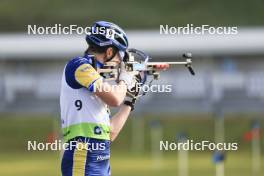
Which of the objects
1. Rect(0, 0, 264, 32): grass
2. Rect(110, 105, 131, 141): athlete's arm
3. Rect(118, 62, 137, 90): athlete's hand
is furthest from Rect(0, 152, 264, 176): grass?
Rect(0, 0, 264, 32): grass

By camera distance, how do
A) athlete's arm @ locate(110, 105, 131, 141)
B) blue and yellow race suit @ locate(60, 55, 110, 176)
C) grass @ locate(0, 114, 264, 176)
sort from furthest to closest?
1. grass @ locate(0, 114, 264, 176)
2. athlete's arm @ locate(110, 105, 131, 141)
3. blue and yellow race suit @ locate(60, 55, 110, 176)

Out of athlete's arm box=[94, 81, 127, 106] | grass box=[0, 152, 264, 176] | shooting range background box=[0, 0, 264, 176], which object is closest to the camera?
athlete's arm box=[94, 81, 127, 106]

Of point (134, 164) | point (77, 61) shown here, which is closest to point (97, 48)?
point (77, 61)

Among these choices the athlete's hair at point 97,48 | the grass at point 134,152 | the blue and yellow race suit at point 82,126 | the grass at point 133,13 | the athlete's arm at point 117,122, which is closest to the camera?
the blue and yellow race suit at point 82,126

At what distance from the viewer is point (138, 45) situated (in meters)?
42.2

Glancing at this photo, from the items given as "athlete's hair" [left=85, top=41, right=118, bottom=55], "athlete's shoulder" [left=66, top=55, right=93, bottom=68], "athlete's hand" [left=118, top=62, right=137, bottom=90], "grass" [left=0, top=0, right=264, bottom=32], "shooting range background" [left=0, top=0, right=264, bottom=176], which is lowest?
"athlete's hand" [left=118, top=62, right=137, bottom=90]

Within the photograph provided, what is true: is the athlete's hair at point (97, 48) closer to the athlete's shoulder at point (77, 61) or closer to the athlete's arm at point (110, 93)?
the athlete's shoulder at point (77, 61)

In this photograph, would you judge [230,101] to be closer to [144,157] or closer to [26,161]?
[144,157]

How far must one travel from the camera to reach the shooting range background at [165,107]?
23.2 m

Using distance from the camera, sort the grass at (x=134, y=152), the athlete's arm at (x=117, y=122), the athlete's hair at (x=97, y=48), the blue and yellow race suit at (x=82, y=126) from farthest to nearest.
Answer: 1. the grass at (x=134, y=152)
2. the athlete's arm at (x=117, y=122)
3. the athlete's hair at (x=97, y=48)
4. the blue and yellow race suit at (x=82, y=126)

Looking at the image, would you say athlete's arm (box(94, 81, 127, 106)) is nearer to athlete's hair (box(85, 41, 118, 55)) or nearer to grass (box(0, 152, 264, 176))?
athlete's hair (box(85, 41, 118, 55))

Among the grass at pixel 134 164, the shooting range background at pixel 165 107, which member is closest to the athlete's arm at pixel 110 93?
the shooting range background at pixel 165 107

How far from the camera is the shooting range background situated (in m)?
23.2

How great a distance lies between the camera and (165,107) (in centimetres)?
3162
